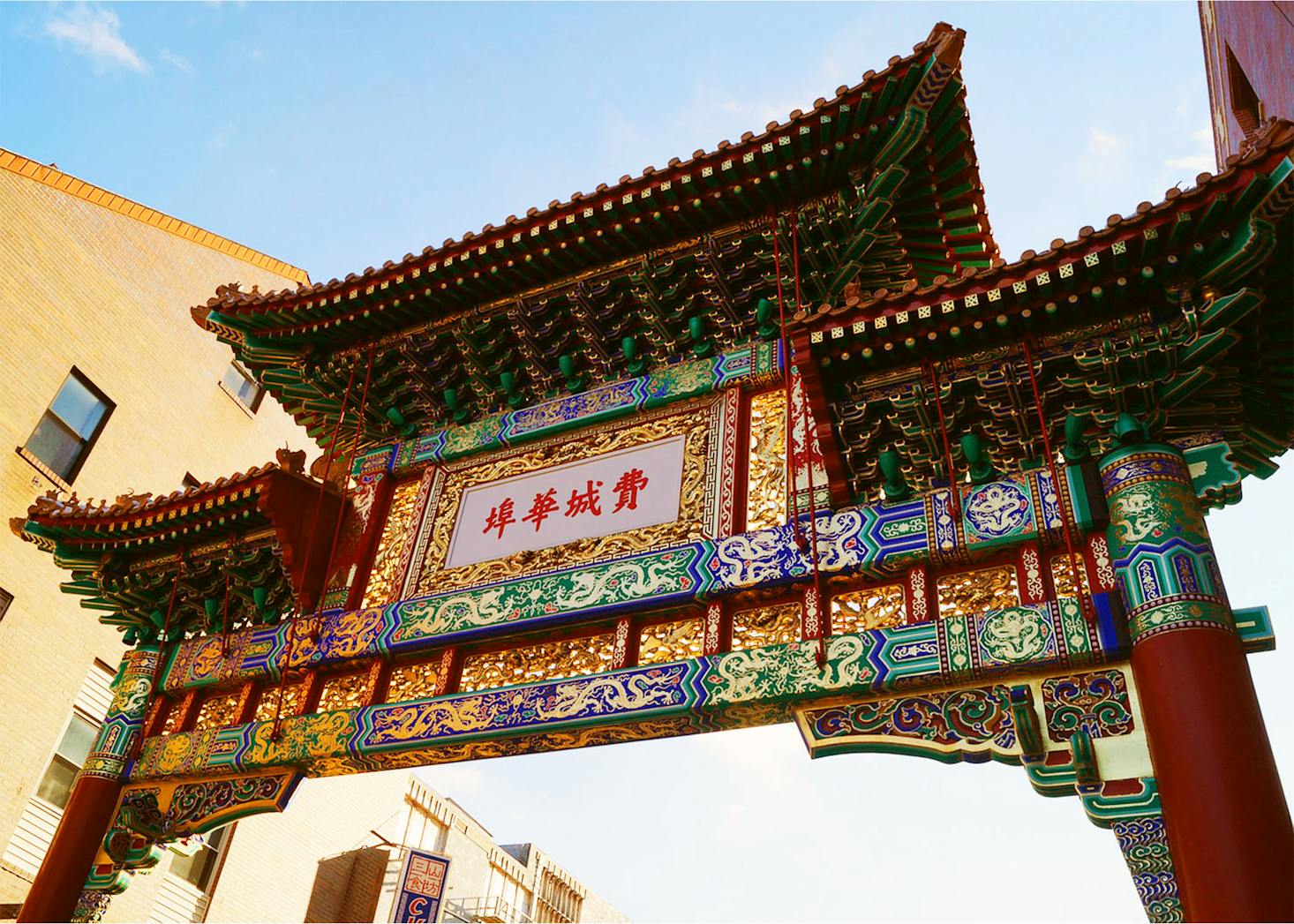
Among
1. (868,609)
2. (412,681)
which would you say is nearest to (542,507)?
(412,681)

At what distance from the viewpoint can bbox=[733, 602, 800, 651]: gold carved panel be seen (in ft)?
18.8

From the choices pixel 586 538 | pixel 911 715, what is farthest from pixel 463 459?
pixel 911 715

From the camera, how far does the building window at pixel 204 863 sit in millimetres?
12930

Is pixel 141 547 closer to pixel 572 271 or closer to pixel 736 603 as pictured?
pixel 572 271

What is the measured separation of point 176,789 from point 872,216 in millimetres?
6067

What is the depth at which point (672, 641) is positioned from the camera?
19.7ft

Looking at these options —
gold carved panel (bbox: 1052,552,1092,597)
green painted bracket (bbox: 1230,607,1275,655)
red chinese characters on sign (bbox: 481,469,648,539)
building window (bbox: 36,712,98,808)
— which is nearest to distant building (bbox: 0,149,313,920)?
building window (bbox: 36,712,98,808)

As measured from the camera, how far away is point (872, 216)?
674 cm

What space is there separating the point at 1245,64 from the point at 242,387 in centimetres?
1432

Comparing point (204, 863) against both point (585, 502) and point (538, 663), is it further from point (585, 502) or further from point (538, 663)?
point (585, 502)

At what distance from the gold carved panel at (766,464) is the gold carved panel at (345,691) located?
2720 mm

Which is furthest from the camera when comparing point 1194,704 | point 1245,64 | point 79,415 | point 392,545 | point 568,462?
point 79,415

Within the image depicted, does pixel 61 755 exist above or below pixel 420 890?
above

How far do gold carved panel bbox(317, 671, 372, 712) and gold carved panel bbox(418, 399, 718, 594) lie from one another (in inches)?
28.4
